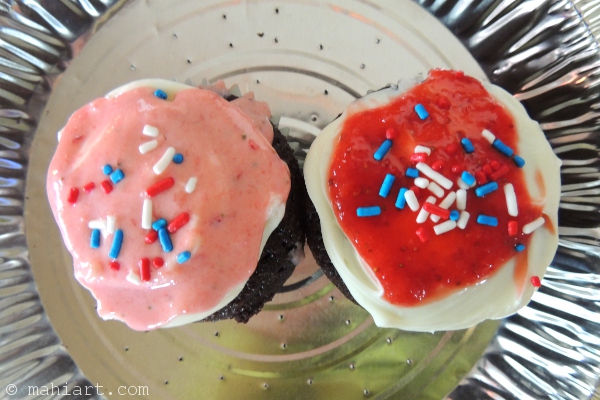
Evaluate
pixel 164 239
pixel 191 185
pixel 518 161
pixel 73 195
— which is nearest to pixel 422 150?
pixel 518 161

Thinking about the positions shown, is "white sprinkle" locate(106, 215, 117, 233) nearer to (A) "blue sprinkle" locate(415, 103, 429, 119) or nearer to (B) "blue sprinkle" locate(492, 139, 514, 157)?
(A) "blue sprinkle" locate(415, 103, 429, 119)

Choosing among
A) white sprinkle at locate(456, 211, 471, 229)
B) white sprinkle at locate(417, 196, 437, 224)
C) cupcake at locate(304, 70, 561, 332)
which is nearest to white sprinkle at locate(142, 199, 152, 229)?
cupcake at locate(304, 70, 561, 332)

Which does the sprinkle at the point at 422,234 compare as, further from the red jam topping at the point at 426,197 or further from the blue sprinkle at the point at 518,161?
the blue sprinkle at the point at 518,161

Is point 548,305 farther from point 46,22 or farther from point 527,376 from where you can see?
point 46,22

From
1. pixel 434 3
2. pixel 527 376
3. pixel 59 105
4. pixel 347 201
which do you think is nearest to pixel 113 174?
pixel 347 201

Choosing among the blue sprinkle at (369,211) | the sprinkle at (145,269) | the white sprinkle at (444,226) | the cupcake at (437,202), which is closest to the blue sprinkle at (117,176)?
the sprinkle at (145,269)
